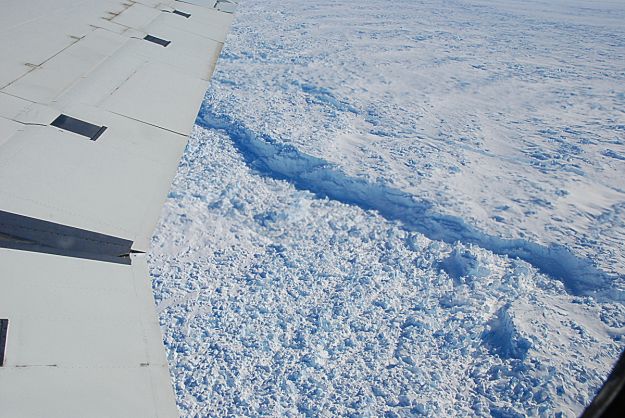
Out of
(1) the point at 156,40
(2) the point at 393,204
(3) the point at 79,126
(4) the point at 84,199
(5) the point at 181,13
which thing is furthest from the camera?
(2) the point at 393,204

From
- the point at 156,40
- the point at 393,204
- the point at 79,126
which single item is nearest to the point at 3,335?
the point at 79,126

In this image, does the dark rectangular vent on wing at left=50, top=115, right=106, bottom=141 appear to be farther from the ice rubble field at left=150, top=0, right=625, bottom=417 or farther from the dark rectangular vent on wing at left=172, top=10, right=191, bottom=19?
the dark rectangular vent on wing at left=172, top=10, right=191, bottom=19

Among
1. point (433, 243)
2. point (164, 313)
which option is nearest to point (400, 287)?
point (433, 243)

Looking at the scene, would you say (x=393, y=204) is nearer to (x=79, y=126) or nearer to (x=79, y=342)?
(x=79, y=126)

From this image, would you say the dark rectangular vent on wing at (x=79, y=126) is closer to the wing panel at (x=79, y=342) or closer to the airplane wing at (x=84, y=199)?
the airplane wing at (x=84, y=199)

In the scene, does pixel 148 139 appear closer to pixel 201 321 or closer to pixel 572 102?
pixel 201 321

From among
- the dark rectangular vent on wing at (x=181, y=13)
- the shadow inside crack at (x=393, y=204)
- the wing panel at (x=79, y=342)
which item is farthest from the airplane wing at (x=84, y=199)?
the shadow inside crack at (x=393, y=204)
